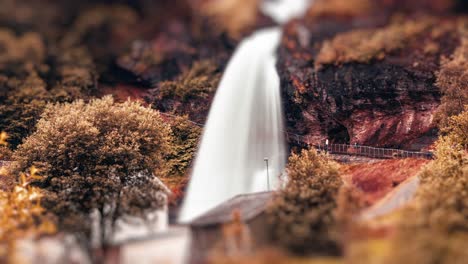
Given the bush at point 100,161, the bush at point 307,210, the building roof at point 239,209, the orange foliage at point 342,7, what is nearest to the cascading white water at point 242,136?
the orange foliage at point 342,7

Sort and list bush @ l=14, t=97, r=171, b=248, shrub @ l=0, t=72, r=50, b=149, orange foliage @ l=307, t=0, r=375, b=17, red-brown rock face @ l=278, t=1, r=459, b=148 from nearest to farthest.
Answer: bush @ l=14, t=97, r=171, b=248
red-brown rock face @ l=278, t=1, r=459, b=148
shrub @ l=0, t=72, r=50, b=149
orange foliage @ l=307, t=0, r=375, b=17

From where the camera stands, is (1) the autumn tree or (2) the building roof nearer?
(1) the autumn tree

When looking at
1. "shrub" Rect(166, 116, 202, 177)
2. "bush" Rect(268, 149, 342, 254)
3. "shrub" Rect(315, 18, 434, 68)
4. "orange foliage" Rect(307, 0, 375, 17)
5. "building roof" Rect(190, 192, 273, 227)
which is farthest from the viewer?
"orange foliage" Rect(307, 0, 375, 17)

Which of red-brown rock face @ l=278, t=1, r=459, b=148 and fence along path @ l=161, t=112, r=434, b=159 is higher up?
red-brown rock face @ l=278, t=1, r=459, b=148

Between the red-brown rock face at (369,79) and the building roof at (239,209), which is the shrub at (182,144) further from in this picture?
the red-brown rock face at (369,79)

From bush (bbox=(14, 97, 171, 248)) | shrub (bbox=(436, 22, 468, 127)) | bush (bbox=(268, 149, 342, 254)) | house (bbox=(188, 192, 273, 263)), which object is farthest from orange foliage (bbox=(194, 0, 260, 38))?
house (bbox=(188, 192, 273, 263))

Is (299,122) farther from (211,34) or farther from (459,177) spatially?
(459,177)

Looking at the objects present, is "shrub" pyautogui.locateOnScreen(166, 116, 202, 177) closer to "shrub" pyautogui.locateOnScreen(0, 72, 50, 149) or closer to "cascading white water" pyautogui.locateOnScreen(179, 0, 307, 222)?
"cascading white water" pyautogui.locateOnScreen(179, 0, 307, 222)
